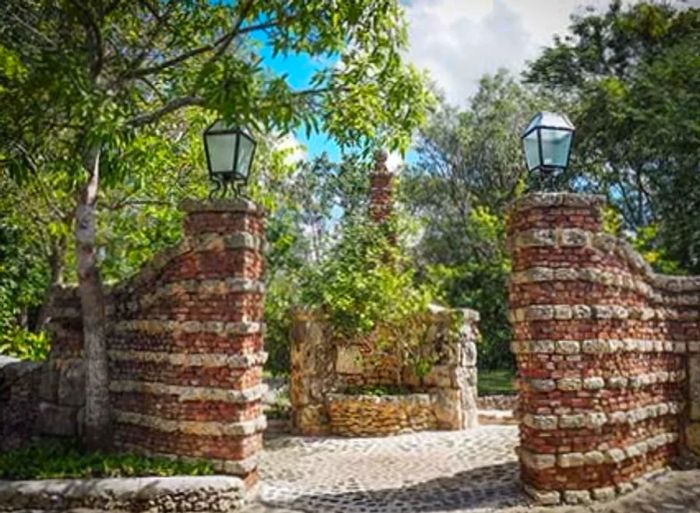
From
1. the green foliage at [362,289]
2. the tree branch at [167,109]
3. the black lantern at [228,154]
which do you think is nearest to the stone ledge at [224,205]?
the black lantern at [228,154]

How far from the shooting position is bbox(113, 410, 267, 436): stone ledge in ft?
20.5

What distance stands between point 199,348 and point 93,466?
59.0 inches

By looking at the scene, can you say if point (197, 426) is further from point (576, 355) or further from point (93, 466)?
point (576, 355)

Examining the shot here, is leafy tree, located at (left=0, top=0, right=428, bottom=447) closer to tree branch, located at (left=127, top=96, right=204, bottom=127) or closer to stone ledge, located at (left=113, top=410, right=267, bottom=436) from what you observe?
tree branch, located at (left=127, top=96, right=204, bottom=127)

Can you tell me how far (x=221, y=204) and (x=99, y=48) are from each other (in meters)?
1.97

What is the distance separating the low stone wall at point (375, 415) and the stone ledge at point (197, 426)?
406 centimetres

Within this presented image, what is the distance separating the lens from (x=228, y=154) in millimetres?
6617

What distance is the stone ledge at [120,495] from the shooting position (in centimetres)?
591

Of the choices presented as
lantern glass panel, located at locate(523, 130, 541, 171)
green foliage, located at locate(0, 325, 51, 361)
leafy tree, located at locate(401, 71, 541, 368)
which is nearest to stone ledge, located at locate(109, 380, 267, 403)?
lantern glass panel, located at locate(523, 130, 541, 171)

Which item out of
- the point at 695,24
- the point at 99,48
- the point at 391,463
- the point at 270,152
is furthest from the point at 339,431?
the point at 695,24

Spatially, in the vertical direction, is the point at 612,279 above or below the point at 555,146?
below

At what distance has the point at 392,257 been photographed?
12.0 metres

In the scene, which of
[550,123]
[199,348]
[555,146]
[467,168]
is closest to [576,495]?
[555,146]

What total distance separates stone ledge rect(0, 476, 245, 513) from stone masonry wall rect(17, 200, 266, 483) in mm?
377
